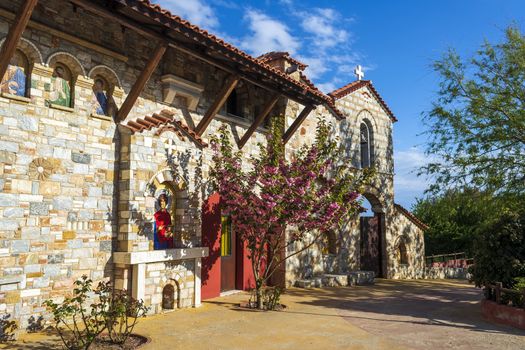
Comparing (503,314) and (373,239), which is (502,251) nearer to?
(503,314)

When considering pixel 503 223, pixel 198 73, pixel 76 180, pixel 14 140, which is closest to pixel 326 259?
pixel 503 223

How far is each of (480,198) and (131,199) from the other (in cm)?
996

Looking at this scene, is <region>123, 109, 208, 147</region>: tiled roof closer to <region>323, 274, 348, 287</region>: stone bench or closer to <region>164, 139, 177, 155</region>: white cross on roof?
<region>164, 139, 177, 155</region>: white cross on roof

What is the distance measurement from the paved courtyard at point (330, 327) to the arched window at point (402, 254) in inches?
245

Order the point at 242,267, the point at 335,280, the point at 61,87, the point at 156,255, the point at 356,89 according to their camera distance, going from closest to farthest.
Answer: the point at 61,87, the point at 156,255, the point at 242,267, the point at 335,280, the point at 356,89

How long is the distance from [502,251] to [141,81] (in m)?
7.93

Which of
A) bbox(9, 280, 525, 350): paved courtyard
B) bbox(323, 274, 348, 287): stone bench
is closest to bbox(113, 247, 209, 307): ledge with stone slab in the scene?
bbox(9, 280, 525, 350): paved courtyard

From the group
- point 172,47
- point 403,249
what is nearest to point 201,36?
point 172,47

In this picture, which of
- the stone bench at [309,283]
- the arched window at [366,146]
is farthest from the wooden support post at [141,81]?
the arched window at [366,146]

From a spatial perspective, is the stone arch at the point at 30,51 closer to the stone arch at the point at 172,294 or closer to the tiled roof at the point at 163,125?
the tiled roof at the point at 163,125

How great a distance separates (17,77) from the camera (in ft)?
22.7

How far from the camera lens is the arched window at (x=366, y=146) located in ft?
52.9

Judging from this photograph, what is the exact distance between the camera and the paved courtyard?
20.7ft

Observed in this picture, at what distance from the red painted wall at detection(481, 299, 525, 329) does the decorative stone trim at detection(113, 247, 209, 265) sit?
591cm
